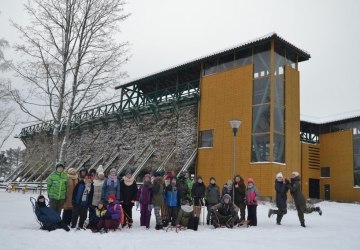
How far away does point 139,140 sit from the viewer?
2502 cm

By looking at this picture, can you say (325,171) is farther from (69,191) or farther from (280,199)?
(69,191)

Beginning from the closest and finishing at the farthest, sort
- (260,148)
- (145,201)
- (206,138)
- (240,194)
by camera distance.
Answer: (145,201) < (240,194) < (260,148) < (206,138)

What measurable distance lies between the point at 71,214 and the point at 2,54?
981cm

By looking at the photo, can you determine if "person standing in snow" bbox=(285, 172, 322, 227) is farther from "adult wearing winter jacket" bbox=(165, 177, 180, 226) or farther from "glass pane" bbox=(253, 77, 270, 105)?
"glass pane" bbox=(253, 77, 270, 105)

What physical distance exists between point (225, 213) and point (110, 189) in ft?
10.6

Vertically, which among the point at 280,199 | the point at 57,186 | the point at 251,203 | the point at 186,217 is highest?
the point at 57,186

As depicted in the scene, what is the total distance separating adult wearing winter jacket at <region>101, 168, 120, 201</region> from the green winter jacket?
0.96m

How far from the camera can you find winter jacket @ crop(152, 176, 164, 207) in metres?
8.95

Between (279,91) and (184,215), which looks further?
(279,91)

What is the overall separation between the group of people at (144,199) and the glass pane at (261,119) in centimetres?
752

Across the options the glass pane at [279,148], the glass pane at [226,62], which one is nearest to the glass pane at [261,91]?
the glass pane at [279,148]

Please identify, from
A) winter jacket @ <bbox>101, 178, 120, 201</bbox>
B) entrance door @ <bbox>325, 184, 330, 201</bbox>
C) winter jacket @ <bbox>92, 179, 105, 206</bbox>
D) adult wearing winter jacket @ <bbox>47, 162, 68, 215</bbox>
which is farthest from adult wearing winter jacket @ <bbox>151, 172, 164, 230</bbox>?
entrance door @ <bbox>325, 184, 330, 201</bbox>

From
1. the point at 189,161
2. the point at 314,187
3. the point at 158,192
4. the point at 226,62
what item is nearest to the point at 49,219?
the point at 158,192

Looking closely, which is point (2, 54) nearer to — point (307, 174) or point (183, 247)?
point (183, 247)
